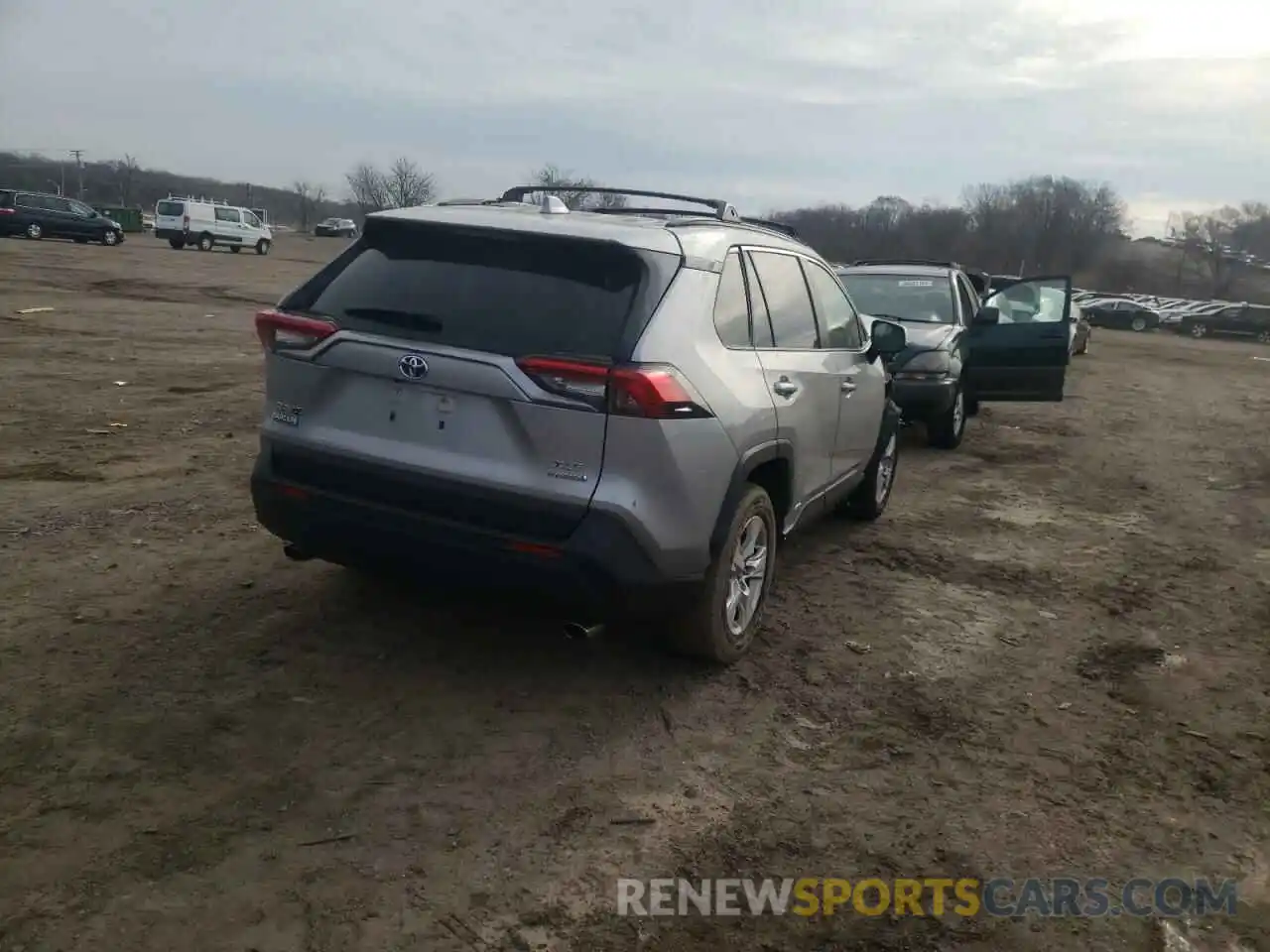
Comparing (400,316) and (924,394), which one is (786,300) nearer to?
(400,316)

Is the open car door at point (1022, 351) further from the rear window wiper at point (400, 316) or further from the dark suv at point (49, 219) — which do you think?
the dark suv at point (49, 219)

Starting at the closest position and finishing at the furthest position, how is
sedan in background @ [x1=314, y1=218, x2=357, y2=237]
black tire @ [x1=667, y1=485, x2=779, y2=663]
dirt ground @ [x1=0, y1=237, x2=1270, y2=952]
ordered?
dirt ground @ [x1=0, y1=237, x2=1270, y2=952] < black tire @ [x1=667, y1=485, x2=779, y2=663] < sedan in background @ [x1=314, y1=218, x2=357, y2=237]

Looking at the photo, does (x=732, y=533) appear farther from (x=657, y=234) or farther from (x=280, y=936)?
(x=280, y=936)

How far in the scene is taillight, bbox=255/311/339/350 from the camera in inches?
149

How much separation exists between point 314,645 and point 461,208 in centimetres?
186

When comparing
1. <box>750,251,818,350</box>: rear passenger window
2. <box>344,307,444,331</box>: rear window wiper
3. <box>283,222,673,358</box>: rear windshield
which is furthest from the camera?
<box>750,251,818,350</box>: rear passenger window

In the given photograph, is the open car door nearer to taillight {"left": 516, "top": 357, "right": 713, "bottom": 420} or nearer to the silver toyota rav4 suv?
the silver toyota rav4 suv

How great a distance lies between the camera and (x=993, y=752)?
12.4 feet

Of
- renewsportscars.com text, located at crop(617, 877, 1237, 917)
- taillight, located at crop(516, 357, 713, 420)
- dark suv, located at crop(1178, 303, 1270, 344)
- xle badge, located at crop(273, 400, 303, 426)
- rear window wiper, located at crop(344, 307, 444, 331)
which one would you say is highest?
dark suv, located at crop(1178, 303, 1270, 344)

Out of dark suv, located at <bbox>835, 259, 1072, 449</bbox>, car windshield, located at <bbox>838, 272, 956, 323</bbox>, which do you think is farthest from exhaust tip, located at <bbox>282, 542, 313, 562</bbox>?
car windshield, located at <bbox>838, 272, 956, 323</bbox>

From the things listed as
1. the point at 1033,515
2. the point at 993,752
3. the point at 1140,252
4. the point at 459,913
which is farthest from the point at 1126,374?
the point at 1140,252

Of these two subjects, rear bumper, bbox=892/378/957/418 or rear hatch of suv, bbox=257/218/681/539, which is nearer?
rear hatch of suv, bbox=257/218/681/539

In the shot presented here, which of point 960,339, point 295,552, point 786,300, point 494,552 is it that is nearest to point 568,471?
point 494,552

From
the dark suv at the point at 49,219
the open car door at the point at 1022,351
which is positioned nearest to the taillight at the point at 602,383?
the open car door at the point at 1022,351
